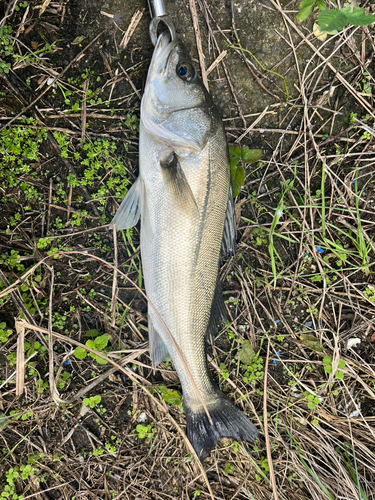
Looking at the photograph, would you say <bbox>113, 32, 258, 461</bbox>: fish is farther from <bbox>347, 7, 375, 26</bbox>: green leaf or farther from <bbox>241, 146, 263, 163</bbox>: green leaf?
<bbox>347, 7, 375, 26</bbox>: green leaf

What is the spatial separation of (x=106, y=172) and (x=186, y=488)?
10.3ft

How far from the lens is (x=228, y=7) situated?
273cm

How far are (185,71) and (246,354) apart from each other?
8.16 feet

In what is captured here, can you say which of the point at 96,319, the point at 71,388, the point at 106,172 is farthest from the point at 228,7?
the point at 71,388

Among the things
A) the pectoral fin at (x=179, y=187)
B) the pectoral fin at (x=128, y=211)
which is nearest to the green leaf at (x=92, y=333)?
the pectoral fin at (x=128, y=211)

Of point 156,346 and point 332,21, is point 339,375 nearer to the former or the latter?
point 156,346

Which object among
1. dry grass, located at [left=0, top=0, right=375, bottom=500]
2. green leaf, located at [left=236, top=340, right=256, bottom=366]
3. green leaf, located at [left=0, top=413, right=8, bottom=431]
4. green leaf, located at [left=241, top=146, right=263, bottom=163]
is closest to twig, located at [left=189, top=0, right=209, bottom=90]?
dry grass, located at [left=0, top=0, right=375, bottom=500]

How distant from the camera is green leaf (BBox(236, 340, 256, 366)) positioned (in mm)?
2881

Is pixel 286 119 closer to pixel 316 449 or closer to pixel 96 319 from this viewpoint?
pixel 96 319

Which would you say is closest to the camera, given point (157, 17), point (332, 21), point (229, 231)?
point (332, 21)

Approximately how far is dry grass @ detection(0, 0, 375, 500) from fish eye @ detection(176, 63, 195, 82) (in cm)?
60

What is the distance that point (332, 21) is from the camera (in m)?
2.07

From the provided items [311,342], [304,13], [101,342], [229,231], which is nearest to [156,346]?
[101,342]

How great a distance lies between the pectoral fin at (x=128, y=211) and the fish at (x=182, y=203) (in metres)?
0.08
